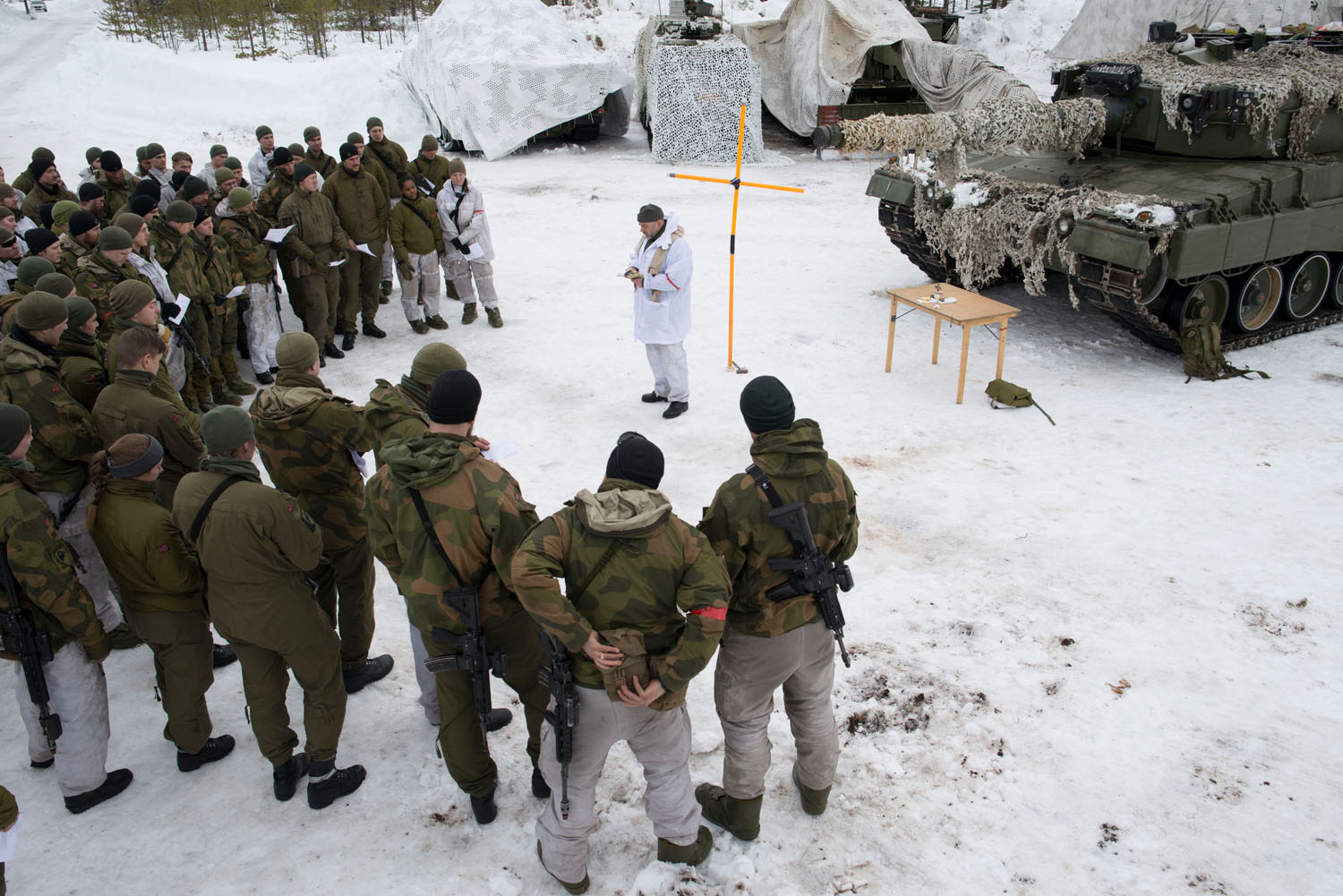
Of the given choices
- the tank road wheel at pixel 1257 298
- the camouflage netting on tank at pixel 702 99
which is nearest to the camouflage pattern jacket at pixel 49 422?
the tank road wheel at pixel 1257 298

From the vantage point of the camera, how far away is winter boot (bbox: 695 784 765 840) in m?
3.54

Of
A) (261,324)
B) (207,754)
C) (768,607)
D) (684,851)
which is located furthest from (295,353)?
(261,324)

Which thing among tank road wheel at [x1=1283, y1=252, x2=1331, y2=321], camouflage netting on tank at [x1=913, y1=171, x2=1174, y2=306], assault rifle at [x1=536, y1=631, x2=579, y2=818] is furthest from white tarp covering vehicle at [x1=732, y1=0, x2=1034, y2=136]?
assault rifle at [x1=536, y1=631, x2=579, y2=818]

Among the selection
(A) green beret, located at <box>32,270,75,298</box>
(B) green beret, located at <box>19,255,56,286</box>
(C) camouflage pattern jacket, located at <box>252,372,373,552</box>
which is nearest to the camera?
(C) camouflage pattern jacket, located at <box>252,372,373,552</box>

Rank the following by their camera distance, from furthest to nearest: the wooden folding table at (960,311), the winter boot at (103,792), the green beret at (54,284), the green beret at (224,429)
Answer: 1. the wooden folding table at (960,311)
2. the green beret at (54,284)
3. the winter boot at (103,792)
4. the green beret at (224,429)

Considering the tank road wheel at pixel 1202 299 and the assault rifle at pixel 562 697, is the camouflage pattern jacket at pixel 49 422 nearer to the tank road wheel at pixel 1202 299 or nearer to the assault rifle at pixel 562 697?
the assault rifle at pixel 562 697

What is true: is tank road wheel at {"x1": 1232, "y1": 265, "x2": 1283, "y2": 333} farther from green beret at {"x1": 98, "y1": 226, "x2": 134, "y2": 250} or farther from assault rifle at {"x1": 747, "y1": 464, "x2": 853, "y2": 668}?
green beret at {"x1": 98, "y1": 226, "x2": 134, "y2": 250}

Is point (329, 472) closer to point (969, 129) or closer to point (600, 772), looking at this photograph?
point (600, 772)

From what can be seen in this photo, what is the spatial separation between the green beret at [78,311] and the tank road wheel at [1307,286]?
9444mm

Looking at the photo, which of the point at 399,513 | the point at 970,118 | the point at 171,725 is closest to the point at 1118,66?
the point at 970,118

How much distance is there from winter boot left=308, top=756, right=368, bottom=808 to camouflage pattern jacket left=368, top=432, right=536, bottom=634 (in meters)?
0.88

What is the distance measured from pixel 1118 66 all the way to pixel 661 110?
361 inches

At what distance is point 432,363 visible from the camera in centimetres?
421

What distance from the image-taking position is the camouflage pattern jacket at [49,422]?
4.27 m
